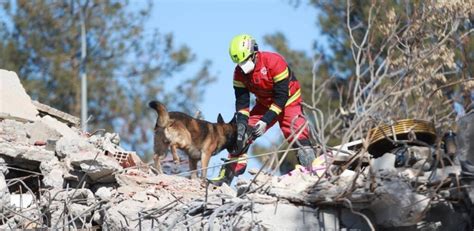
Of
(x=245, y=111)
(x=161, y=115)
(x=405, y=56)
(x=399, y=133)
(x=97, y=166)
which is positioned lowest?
(x=399, y=133)

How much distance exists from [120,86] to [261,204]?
24.5 metres

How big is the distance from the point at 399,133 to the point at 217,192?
167cm

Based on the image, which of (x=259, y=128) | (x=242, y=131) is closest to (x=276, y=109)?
(x=259, y=128)

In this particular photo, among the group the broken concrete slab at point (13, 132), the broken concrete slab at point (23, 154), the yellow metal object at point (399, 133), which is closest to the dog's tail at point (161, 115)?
the broken concrete slab at point (13, 132)

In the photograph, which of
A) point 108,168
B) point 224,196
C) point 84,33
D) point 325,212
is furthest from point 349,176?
point 84,33

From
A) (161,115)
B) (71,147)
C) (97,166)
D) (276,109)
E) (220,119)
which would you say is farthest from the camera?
(220,119)

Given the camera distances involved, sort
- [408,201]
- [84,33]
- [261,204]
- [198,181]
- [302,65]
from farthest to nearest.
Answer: [84,33]
[302,65]
[198,181]
[261,204]
[408,201]

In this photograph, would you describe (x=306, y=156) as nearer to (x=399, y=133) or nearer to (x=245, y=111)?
(x=245, y=111)

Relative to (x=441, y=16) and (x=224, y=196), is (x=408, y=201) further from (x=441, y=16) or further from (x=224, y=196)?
(x=441, y=16)

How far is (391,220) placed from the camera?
8258 millimetres

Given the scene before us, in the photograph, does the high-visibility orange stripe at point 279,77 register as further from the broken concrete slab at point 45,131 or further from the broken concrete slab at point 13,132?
the broken concrete slab at point 13,132

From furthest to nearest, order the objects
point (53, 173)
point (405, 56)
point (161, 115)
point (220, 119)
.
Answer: point (405, 56) → point (220, 119) → point (161, 115) → point (53, 173)

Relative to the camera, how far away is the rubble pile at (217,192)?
8.12 meters

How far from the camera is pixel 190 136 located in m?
13.9
